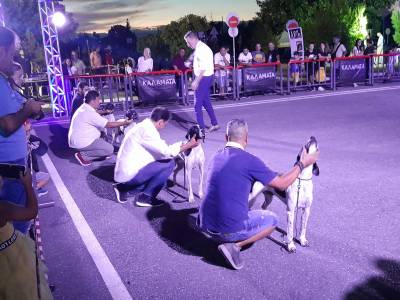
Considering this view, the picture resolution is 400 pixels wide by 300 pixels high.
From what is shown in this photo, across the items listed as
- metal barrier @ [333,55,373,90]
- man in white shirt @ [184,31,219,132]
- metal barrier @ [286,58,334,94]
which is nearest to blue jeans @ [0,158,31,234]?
man in white shirt @ [184,31,219,132]

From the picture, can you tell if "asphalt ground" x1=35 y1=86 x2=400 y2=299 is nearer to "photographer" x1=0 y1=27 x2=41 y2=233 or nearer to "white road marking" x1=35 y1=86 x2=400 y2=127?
"photographer" x1=0 y1=27 x2=41 y2=233

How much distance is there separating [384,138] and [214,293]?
632 cm

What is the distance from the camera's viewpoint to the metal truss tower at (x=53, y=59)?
11898 mm

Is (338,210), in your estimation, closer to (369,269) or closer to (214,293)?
(369,269)

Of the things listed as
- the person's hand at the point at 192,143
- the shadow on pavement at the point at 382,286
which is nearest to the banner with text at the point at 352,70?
the person's hand at the point at 192,143

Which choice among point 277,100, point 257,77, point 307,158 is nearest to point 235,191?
point 307,158

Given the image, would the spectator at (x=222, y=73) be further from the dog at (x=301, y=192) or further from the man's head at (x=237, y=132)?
the man's head at (x=237, y=132)

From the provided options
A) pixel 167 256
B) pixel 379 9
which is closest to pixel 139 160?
pixel 167 256

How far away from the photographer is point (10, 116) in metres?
2.92

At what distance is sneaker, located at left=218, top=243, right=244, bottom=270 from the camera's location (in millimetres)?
3803

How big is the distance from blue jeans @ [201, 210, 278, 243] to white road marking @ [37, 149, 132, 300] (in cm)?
95

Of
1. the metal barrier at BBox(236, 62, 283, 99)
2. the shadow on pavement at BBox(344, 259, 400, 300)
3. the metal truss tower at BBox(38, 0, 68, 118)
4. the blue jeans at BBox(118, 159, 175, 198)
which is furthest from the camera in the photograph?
the metal barrier at BBox(236, 62, 283, 99)

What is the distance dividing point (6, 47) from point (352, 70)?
15.7 meters

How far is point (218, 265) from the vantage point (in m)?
4.02
